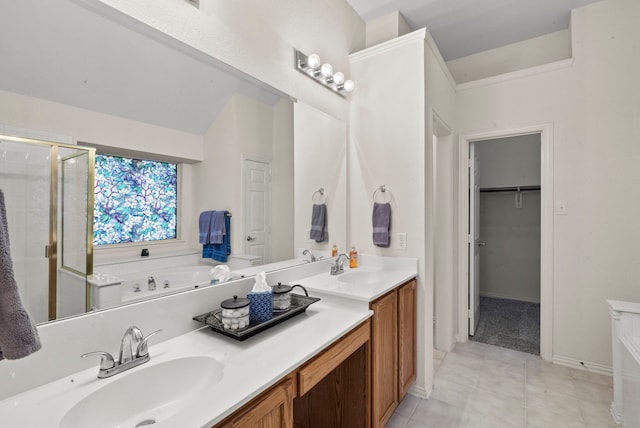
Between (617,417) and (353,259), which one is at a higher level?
(353,259)

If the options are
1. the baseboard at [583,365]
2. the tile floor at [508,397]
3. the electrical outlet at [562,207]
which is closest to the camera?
the tile floor at [508,397]

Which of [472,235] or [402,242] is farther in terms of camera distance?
[472,235]

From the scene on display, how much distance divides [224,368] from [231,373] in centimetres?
5

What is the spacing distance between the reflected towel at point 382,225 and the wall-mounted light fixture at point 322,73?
939 millimetres

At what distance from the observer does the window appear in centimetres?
104

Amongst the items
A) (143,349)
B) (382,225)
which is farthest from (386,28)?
(143,349)

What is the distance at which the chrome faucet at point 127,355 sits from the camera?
92 cm

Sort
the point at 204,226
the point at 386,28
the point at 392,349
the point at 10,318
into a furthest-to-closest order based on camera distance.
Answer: the point at 386,28
the point at 392,349
the point at 204,226
the point at 10,318

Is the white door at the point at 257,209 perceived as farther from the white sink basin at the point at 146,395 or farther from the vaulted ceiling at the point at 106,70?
the white sink basin at the point at 146,395

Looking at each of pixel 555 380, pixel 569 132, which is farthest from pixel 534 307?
pixel 569 132

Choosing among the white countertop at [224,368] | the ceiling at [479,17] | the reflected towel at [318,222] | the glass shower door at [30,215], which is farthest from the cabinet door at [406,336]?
the ceiling at [479,17]

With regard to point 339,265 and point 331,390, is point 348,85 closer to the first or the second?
point 339,265

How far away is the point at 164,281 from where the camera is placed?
121 centimetres

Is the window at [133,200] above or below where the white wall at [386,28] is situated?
below
